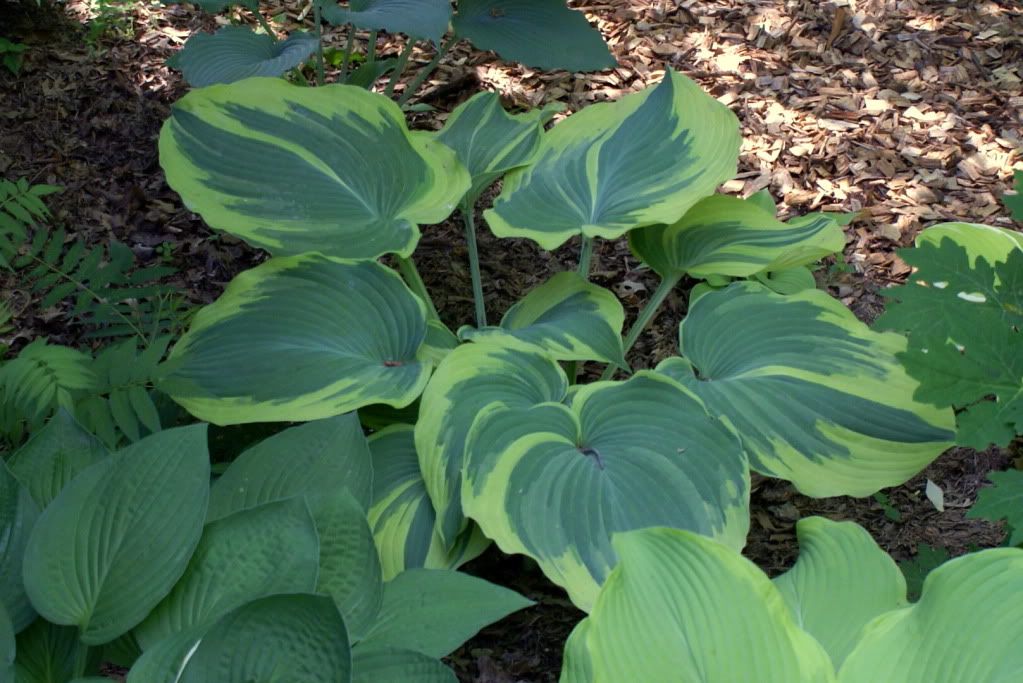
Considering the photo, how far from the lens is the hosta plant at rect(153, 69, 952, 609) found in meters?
1.79

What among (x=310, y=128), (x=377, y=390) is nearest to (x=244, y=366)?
(x=377, y=390)

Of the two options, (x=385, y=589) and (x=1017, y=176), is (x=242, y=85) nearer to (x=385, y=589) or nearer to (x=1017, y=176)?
(x=385, y=589)

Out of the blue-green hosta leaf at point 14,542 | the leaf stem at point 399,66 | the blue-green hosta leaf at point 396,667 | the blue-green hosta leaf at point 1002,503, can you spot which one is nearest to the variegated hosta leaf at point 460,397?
the blue-green hosta leaf at point 396,667

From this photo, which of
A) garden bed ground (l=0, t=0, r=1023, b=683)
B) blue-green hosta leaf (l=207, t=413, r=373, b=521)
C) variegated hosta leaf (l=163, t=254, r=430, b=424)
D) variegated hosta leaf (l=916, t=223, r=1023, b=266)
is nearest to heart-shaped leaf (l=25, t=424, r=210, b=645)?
blue-green hosta leaf (l=207, t=413, r=373, b=521)

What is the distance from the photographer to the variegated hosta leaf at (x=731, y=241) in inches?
88.1

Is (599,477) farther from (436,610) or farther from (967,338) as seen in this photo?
(967,338)

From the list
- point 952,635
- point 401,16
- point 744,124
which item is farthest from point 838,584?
point 744,124

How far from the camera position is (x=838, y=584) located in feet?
5.08

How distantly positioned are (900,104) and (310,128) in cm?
198

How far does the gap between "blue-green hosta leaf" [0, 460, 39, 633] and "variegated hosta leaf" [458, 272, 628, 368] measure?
0.95m

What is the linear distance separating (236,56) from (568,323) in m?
1.10

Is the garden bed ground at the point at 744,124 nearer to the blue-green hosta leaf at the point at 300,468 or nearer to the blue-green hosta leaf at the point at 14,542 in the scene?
the blue-green hosta leaf at the point at 300,468

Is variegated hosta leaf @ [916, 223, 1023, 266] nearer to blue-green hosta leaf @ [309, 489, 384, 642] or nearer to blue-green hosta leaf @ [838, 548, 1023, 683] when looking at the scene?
blue-green hosta leaf @ [838, 548, 1023, 683]

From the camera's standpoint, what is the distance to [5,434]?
171 cm
